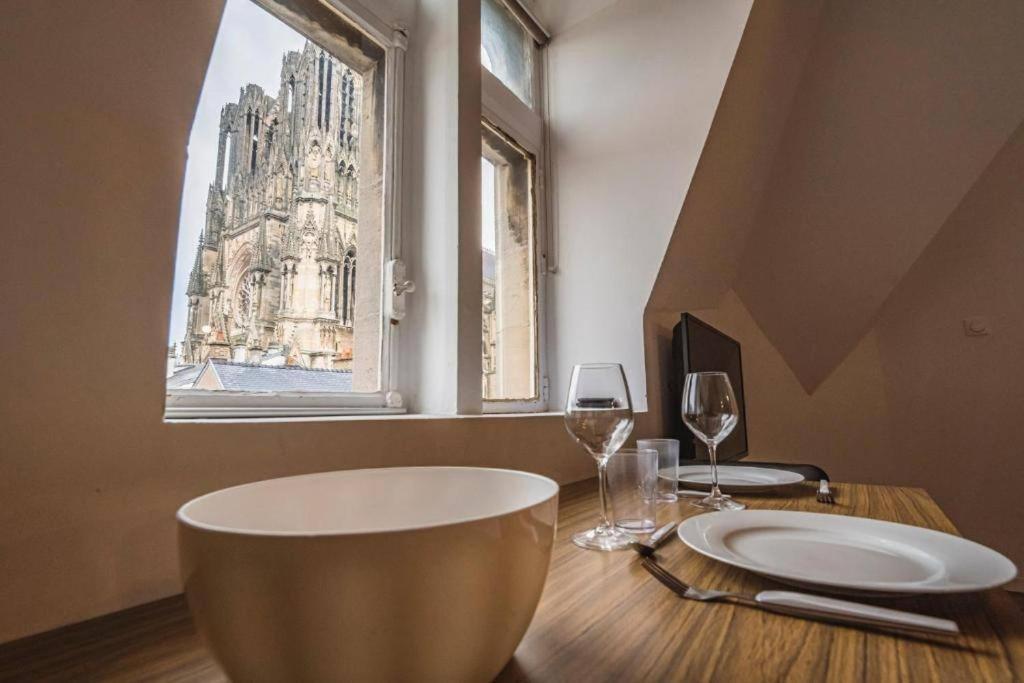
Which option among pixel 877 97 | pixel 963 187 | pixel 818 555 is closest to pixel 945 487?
pixel 963 187

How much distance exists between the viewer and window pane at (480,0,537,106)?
1.59 metres

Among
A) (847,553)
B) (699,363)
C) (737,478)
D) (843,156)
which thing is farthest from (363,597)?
(843,156)

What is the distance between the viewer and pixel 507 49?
1.67m

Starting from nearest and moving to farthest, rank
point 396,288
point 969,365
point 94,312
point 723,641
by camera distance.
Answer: point 723,641
point 94,312
point 396,288
point 969,365

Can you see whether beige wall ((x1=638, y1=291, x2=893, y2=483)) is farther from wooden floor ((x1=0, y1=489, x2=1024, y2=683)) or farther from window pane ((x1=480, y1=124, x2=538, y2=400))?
wooden floor ((x1=0, y1=489, x2=1024, y2=683))

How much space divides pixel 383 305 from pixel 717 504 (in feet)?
2.49

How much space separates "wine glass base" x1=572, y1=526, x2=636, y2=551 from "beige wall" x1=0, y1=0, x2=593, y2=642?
16.2 inches

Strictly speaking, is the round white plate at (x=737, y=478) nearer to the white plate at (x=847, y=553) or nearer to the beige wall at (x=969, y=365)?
the white plate at (x=847, y=553)

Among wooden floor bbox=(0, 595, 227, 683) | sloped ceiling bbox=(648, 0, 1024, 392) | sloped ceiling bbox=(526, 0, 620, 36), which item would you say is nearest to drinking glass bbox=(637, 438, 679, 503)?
wooden floor bbox=(0, 595, 227, 683)

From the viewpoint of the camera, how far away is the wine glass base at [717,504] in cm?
81

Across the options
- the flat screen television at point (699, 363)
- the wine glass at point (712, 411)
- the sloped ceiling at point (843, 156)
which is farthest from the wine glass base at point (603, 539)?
the sloped ceiling at point (843, 156)

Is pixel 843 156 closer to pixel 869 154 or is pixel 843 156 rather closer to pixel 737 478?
pixel 869 154

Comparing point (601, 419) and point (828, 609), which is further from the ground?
point (601, 419)

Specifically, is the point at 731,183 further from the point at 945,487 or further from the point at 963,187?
the point at 945,487
